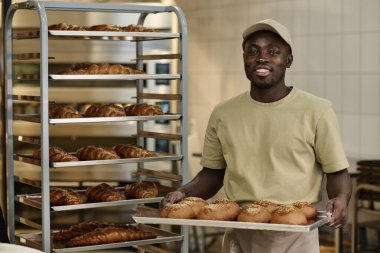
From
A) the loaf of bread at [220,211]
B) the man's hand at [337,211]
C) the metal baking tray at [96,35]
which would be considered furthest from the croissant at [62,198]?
the man's hand at [337,211]

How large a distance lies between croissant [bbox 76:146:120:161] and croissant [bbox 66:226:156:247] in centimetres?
32

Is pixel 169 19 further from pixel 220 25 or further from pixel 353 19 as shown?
pixel 353 19

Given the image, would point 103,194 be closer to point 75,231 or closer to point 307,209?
point 75,231

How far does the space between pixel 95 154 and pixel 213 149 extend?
3.24ft

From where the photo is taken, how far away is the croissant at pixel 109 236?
362 centimetres

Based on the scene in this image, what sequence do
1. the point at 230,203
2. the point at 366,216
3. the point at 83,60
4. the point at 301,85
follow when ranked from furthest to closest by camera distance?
the point at 83,60 < the point at 301,85 < the point at 366,216 < the point at 230,203

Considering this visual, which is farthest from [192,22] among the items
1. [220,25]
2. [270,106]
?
[270,106]

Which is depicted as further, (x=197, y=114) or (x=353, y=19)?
(x=197, y=114)

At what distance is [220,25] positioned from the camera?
710cm

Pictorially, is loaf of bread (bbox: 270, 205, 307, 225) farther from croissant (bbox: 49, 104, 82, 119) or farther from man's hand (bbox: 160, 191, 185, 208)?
croissant (bbox: 49, 104, 82, 119)

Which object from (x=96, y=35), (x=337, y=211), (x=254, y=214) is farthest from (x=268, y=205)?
(x=96, y=35)

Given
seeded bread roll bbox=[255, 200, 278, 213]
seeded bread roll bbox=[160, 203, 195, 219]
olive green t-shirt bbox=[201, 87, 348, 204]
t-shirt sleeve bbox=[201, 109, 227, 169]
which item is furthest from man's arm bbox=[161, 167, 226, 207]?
seeded bread roll bbox=[255, 200, 278, 213]

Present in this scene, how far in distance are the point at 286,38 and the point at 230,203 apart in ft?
1.80

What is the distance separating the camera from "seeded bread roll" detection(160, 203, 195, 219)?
2547 millimetres
